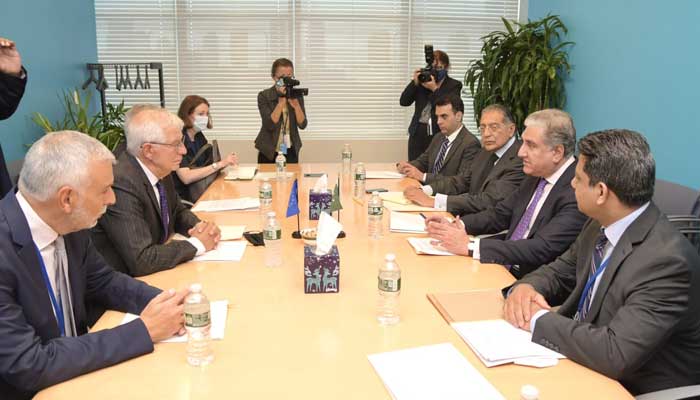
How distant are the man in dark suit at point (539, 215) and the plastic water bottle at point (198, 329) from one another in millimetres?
1299

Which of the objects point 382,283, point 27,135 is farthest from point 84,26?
point 382,283

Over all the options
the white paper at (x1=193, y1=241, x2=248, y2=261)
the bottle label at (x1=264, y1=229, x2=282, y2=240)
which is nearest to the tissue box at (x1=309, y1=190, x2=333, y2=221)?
the white paper at (x1=193, y1=241, x2=248, y2=261)

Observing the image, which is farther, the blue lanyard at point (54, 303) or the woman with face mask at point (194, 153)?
the woman with face mask at point (194, 153)

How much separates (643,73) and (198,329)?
395 cm

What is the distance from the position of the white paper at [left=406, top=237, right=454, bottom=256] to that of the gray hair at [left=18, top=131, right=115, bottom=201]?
1.43 m

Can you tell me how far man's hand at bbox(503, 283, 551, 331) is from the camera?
1.72 m

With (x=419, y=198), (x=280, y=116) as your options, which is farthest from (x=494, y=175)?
(x=280, y=116)

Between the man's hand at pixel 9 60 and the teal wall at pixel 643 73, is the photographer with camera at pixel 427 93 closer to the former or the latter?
Result: the teal wall at pixel 643 73

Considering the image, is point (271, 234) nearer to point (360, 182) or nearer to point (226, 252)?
point (226, 252)

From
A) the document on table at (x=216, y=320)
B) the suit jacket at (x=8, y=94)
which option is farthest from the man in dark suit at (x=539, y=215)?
the suit jacket at (x=8, y=94)

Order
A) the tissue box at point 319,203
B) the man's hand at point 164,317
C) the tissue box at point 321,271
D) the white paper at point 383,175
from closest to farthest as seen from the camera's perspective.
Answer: the man's hand at point 164,317, the tissue box at point 321,271, the tissue box at point 319,203, the white paper at point 383,175

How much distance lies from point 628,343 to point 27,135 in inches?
181

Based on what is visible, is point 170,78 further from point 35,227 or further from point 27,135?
point 35,227

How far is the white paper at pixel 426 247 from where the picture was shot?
2496 mm
